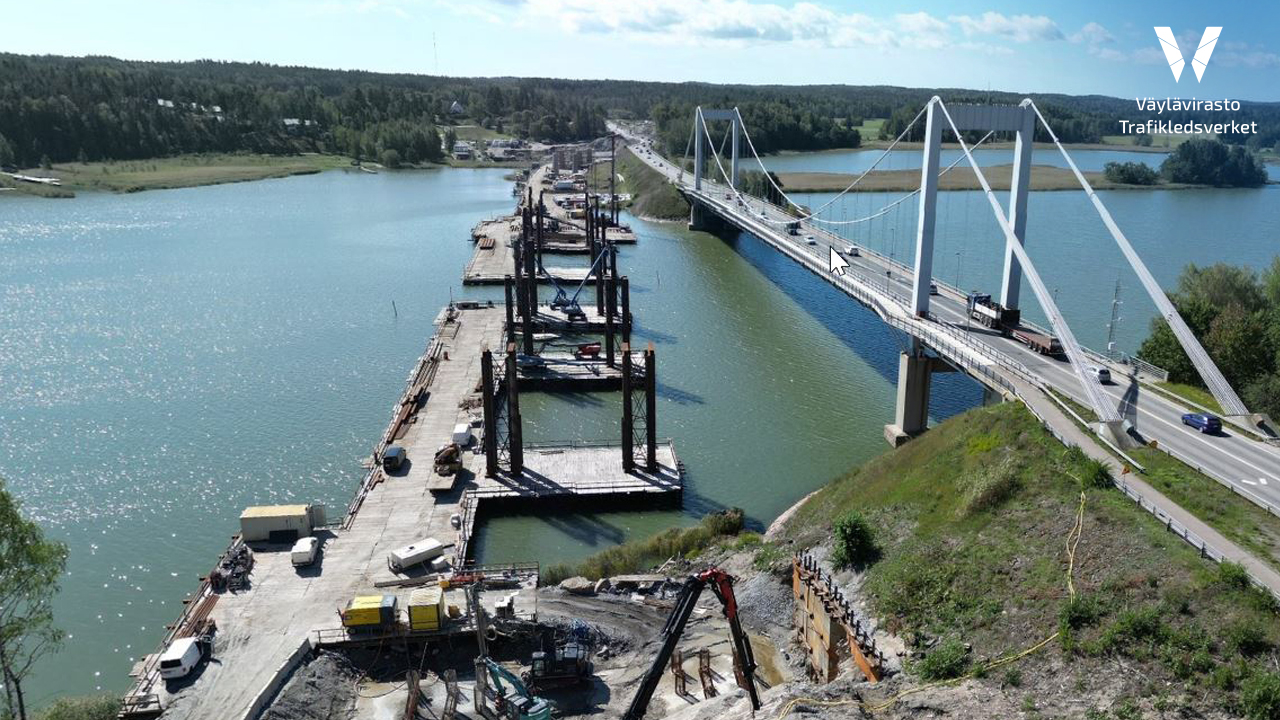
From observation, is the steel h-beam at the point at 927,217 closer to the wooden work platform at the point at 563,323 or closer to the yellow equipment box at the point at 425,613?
the wooden work platform at the point at 563,323

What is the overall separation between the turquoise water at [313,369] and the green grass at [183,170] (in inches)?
1430

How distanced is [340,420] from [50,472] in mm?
13709

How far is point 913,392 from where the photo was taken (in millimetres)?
44000

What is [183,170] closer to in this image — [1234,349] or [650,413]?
[650,413]

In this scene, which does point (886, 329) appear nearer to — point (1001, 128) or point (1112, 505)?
point (1001, 128)

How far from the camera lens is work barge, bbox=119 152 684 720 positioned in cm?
2530

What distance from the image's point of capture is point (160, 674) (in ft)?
79.4

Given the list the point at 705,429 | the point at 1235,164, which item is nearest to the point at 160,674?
the point at 705,429

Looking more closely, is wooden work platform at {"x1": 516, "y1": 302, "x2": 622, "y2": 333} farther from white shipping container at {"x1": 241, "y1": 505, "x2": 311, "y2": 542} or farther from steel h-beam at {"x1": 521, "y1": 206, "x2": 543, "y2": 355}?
white shipping container at {"x1": 241, "y1": 505, "x2": 311, "y2": 542}

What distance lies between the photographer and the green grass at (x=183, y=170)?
150 metres

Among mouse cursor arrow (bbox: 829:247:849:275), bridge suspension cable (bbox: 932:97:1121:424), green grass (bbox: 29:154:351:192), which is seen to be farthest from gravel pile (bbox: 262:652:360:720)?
green grass (bbox: 29:154:351:192)

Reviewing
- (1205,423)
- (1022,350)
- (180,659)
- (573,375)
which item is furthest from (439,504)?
(1205,423)

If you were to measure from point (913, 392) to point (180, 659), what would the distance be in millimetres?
34339

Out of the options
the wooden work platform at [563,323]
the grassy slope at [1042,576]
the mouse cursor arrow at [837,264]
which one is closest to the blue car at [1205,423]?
the grassy slope at [1042,576]
